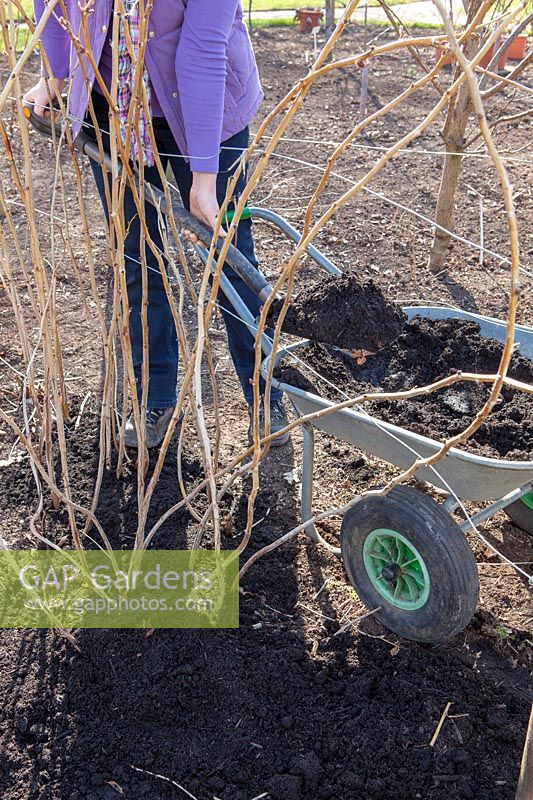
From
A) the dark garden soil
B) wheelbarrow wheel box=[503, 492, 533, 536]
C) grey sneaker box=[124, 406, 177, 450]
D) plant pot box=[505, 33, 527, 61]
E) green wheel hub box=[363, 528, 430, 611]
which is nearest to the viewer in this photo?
the dark garden soil

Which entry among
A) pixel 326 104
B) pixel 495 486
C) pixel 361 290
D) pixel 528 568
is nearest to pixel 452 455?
pixel 495 486

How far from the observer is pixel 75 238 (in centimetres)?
446

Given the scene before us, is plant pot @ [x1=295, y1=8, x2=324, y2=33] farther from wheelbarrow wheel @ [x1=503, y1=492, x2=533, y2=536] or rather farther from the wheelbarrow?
wheelbarrow wheel @ [x1=503, y1=492, x2=533, y2=536]

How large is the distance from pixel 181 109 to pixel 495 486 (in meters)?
1.29

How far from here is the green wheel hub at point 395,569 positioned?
1980 mm

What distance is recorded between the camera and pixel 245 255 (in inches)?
103

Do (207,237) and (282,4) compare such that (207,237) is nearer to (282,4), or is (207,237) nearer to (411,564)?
(411,564)

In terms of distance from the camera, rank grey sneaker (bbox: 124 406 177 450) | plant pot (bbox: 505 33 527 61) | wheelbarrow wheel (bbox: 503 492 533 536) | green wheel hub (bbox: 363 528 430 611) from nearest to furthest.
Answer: green wheel hub (bbox: 363 528 430 611) → wheelbarrow wheel (bbox: 503 492 533 536) → grey sneaker (bbox: 124 406 177 450) → plant pot (bbox: 505 33 527 61)

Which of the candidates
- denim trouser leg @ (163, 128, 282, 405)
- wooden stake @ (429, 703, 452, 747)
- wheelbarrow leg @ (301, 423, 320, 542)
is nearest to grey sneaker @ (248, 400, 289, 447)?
denim trouser leg @ (163, 128, 282, 405)

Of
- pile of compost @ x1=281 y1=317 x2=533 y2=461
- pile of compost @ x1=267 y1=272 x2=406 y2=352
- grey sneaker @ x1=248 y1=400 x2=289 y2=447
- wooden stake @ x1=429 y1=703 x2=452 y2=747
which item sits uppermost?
pile of compost @ x1=267 y1=272 x2=406 y2=352

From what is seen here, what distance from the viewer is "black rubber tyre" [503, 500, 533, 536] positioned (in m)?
2.40

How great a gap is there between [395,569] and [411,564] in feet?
0.15

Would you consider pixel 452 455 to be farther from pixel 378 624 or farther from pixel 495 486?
pixel 378 624

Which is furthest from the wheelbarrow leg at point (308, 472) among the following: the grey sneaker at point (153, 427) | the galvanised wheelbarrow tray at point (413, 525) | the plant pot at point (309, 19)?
the plant pot at point (309, 19)
